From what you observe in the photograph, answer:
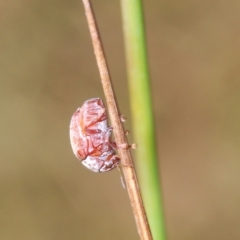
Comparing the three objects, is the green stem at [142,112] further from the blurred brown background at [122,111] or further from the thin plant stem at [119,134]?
the blurred brown background at [122,111]

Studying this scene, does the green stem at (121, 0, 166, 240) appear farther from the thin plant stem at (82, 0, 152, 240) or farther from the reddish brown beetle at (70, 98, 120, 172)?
the reddish brown beetle at (70, 98, 120, 172)

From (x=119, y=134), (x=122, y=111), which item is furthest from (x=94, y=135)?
(x=122, y=111)

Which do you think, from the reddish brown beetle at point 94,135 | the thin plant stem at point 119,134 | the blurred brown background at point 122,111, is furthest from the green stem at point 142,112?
the blurred brown background at point 122,111

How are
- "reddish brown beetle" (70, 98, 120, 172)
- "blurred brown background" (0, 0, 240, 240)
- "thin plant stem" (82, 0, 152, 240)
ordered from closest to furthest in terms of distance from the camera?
"thin plant stem" (82, 0, 152, 240) < "reddish brown beetle" (70, 98, 120, 172) < "blurred brown background" (0, 0, 240, 240)

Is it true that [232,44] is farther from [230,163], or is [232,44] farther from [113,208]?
[113,208]

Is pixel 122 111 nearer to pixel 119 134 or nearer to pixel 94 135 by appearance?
pixel 94 135

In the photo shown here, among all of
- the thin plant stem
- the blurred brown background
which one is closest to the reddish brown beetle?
the thin plant stem
